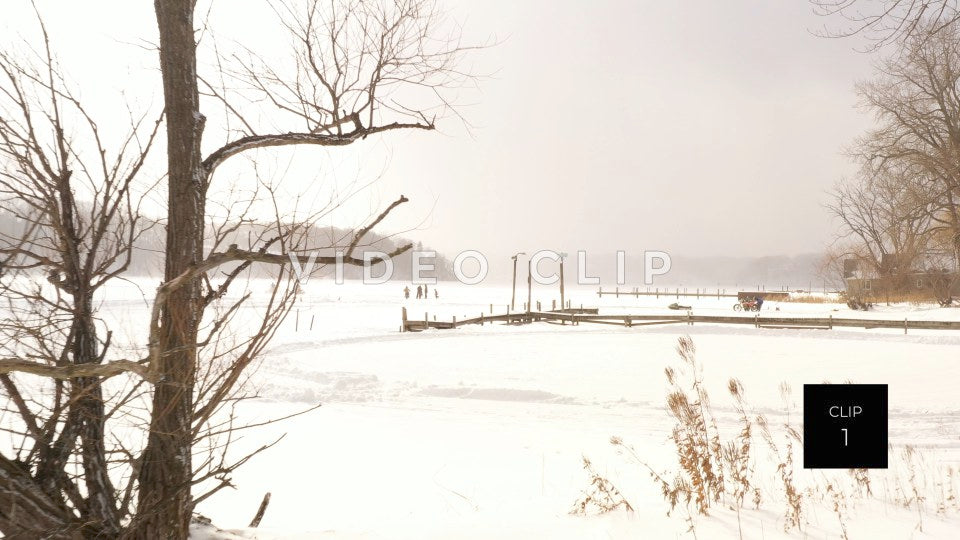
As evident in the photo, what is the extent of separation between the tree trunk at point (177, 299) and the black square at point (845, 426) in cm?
332

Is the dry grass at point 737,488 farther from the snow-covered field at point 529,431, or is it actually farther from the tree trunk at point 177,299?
the tree trunk at point 177,299

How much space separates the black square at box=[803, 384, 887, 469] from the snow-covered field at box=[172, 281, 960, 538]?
872 mm

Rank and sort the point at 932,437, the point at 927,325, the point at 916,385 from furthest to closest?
1. the point at 927,325
2. the point at 916,385
3. the point at 932,437

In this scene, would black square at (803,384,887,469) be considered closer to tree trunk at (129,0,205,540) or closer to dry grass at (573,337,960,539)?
dry grass at (573,337,960,539)

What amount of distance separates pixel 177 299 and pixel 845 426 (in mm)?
3690

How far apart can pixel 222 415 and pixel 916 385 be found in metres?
14.8

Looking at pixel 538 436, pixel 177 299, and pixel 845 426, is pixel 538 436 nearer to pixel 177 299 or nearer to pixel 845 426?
pixel 845 426

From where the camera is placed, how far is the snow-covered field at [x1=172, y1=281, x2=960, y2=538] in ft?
12.8

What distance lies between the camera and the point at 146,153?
292 centimetres

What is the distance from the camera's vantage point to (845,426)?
2.97 meters

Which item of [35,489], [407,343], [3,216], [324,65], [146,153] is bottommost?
[407,343]

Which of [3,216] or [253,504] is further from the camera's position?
[253,504]

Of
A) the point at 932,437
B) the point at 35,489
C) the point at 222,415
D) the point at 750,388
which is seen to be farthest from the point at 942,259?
the point at 35,489

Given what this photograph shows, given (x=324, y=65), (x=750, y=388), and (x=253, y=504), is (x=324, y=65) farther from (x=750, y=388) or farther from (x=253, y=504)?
(x=750, y=388)
